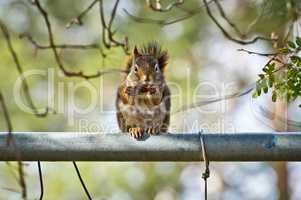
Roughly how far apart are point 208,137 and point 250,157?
0.25 ft

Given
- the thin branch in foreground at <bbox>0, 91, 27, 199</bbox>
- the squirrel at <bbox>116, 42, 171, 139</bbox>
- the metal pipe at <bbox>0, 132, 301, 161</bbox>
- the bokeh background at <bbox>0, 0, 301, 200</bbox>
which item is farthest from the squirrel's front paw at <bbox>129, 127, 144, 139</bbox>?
the bokeh background at <bbox>0, 0, 301, 200</bbox>

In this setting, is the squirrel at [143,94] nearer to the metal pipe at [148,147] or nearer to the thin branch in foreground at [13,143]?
the metal pipe at [148,147]

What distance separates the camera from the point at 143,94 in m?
2.65

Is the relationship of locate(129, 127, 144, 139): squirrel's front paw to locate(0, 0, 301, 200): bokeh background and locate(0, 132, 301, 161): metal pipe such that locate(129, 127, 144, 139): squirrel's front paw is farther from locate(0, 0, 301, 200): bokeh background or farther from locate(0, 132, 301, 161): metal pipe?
locate(0, 0, 301, 200): bokeh background

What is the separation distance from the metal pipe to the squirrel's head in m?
1.34

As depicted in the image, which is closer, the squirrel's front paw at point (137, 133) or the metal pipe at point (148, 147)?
the metal pipe at point (148, 147)

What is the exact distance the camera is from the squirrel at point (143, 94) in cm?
262

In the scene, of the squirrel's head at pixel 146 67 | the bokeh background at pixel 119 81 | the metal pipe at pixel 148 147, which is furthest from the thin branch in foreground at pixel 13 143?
the bokeh background at pixel 119 81

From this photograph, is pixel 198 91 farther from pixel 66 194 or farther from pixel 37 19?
pixel 37 19

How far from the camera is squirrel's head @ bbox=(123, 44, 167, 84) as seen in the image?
8.86 ft

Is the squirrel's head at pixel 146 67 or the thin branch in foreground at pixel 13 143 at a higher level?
the squirrel's head at pixel 146 67

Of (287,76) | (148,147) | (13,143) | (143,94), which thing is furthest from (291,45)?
(143,94)

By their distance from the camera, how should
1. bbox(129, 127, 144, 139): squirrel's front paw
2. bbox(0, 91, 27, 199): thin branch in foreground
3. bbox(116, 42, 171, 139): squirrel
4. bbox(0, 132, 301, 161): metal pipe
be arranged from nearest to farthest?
bbox(0, 91, 27, 199): thin branch in foreground < bbox(0, 132, 301, 161): metal pipe < bbox(129, 127, 144, 139): squirrel's front paw < bbox(116, 42, 171, 139): squirrel

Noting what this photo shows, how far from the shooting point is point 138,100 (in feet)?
8.68
